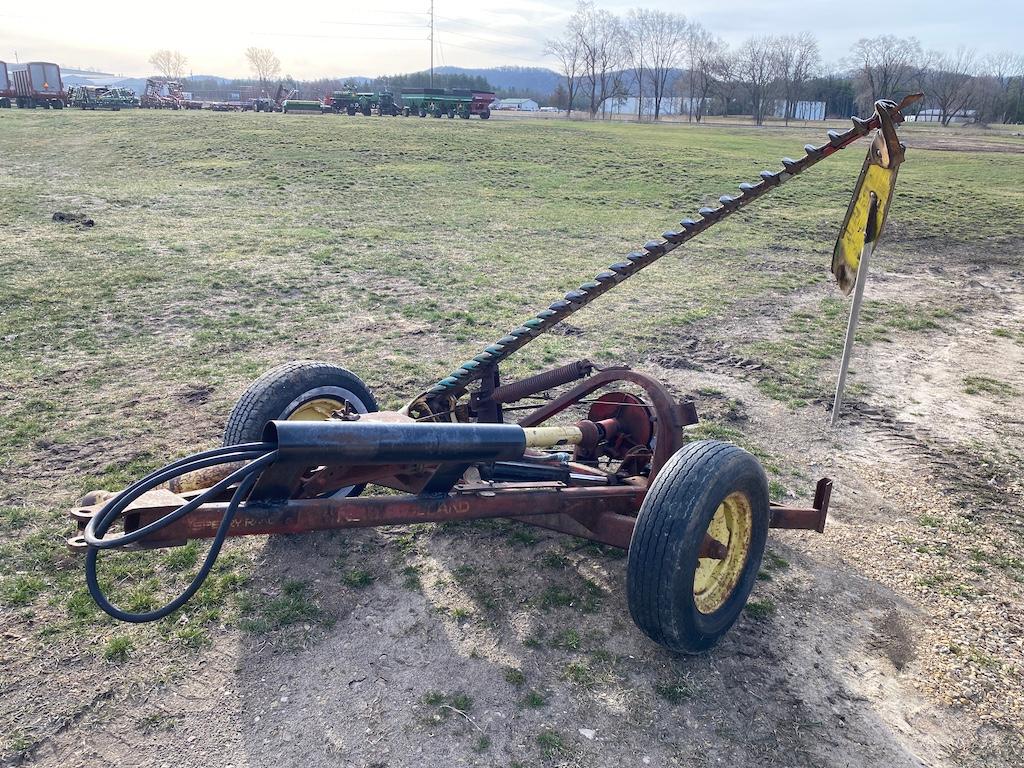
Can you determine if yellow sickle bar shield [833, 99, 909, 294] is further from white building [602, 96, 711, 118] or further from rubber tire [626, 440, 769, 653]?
white building [602, 96, 711, 118]

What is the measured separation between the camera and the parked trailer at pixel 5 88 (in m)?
44.8

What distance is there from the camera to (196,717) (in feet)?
10.3

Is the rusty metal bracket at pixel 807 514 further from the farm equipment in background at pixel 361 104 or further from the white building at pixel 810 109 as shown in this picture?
the white building at pixel 810 109

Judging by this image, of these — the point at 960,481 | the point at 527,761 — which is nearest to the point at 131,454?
the point at 527,761

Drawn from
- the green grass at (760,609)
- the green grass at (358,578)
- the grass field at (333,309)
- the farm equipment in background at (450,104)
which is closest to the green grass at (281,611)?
the grass field at (333,309)

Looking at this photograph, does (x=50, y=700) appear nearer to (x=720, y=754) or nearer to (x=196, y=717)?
(x=196, y=717)

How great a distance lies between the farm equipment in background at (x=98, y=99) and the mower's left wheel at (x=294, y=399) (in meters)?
47.0

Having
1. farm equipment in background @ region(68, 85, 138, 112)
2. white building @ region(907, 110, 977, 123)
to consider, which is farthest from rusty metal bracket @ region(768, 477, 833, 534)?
white building @ region(907, 110, 977, 123)

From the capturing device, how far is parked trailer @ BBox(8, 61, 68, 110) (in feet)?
145

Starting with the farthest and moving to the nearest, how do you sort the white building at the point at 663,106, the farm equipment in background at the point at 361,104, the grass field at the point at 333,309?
the white building at the point at 663,106
the farm equipment in background at the point at 361,104
the grass field at the point at 333,309

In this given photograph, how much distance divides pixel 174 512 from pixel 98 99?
166ft

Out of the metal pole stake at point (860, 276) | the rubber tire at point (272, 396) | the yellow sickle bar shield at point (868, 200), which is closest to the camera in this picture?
the rubber tire at point (272, 396)

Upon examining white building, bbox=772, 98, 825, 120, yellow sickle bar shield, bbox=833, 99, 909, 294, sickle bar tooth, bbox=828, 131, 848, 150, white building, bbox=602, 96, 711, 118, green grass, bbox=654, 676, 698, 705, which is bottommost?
green grass, bbox=654, 676, 698, 705

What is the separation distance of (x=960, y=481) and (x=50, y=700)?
5362mm
